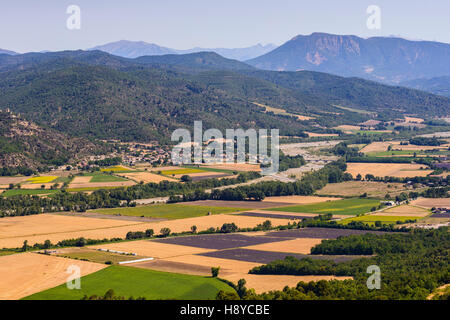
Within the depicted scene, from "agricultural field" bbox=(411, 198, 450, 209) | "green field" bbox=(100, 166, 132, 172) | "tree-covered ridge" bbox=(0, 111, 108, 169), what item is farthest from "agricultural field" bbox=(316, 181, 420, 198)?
"tree-covered ridge" bbox=(0, 111, 108, 169)

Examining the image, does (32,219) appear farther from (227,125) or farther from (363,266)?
(227,125)

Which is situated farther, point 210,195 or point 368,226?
point 210,195

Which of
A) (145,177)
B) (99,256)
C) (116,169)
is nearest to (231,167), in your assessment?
(145,177)

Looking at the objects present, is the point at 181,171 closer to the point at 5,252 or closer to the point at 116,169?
the point at 116,169

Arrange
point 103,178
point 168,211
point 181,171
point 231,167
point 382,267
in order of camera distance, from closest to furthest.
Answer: point 382,267 < point 168,211 < point 103,178 < point 181,171 < point 231,167

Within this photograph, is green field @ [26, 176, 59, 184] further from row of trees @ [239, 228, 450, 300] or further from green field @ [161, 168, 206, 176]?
row of trees @ [239, 228, 450, 300]
